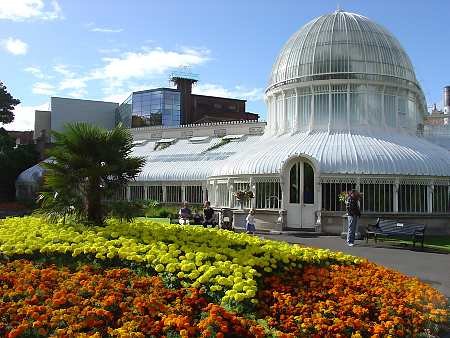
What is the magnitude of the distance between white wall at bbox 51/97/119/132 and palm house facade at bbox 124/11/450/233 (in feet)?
103

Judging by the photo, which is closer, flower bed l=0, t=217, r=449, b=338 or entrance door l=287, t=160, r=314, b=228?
flower bed l=0, t=217, r=449, b=338

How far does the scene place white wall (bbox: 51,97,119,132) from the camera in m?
66.7

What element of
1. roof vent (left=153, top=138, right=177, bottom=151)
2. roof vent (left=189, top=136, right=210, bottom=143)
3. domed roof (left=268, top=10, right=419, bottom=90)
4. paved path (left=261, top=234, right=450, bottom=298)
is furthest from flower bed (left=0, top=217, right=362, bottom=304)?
roof vent (left=153, top=138, right=177, bottom=151)

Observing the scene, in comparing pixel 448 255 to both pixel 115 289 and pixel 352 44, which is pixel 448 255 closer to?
pixel 115 289

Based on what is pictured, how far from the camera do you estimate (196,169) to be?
37406 mm

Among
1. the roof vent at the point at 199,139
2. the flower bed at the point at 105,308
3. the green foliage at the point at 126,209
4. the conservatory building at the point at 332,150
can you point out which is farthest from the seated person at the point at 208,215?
the roof vent at the point at 199,139

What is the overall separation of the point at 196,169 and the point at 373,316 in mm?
29958

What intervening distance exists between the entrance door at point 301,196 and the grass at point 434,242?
4.47 m

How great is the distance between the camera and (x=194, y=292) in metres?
7.64

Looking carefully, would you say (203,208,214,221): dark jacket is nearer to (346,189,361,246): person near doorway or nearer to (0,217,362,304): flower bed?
(346,189,361,246): person near doorway

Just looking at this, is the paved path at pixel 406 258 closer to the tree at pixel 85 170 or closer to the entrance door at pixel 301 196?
the entrance door at pixel 301 196

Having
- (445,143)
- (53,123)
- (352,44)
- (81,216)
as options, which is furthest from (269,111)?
(53,123)

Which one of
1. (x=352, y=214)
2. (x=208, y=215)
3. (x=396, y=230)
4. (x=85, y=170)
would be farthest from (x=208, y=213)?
(x=85, y=170)

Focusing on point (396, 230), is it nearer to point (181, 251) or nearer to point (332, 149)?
point (332, 149)
